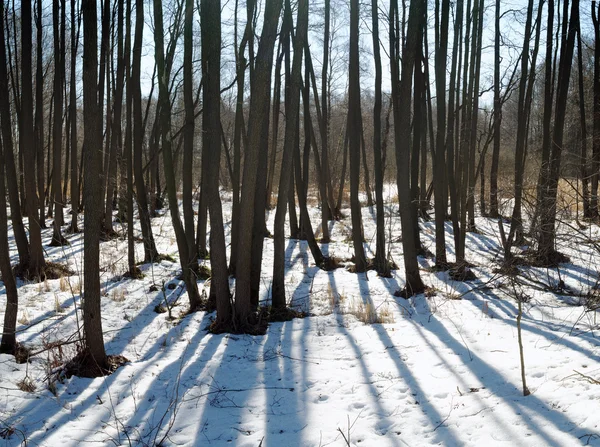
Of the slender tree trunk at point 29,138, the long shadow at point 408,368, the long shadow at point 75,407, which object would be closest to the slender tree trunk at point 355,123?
the long shadow at point 408,368

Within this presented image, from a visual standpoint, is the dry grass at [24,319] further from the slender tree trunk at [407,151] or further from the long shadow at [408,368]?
the slender tree trunk at [407,151]

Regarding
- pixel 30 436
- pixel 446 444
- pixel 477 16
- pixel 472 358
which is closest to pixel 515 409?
pixel 446 444

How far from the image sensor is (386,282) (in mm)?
9859

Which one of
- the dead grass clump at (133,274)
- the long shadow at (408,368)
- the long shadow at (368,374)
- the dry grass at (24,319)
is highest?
the dead grass clump at (133,274)

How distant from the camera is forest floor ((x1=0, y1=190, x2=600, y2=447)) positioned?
4.01 m

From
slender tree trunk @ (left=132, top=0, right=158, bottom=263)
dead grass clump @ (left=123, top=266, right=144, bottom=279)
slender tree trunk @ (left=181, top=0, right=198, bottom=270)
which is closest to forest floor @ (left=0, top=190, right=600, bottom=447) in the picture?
slender tree trunk @ (left=181, top=0, right=198, bottom=270)

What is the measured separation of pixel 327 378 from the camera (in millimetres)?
5215

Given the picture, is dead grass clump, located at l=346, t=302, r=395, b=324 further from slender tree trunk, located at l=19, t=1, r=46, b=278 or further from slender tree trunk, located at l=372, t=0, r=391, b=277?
slender tree trunk, located at l=19, t=1, r=46, b=278

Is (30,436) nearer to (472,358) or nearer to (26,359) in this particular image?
(26,359)

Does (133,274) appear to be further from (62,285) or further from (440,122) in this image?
(440,122)

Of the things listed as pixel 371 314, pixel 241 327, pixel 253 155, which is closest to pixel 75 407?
pixel 241 327

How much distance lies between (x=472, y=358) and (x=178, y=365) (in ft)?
10.3

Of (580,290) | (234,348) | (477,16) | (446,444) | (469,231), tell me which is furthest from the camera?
(469,231)

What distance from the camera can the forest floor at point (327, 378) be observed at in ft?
13.2
